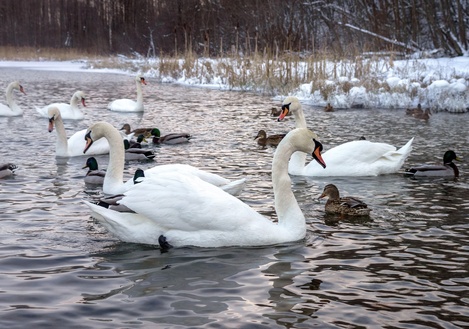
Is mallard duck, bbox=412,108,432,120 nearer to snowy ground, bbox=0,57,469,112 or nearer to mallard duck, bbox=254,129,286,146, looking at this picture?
snowy ground, bbox=0,57,469,112

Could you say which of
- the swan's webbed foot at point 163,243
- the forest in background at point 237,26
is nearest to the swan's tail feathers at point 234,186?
the swan's webbed foot at point 163,243

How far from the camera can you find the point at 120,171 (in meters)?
8.35

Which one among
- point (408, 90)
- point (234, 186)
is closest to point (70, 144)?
point (234, 186)

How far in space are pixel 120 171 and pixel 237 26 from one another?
61.3ft

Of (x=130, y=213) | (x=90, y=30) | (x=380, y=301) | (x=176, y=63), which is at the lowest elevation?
(x=380, y=301)

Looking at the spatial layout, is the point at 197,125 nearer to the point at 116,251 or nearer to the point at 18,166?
the point at 18,166

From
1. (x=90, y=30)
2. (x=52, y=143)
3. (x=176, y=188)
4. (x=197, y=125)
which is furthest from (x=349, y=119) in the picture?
(x=90, y=30)

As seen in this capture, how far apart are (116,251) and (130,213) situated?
406 mm

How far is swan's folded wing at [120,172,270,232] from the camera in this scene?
5981 mm

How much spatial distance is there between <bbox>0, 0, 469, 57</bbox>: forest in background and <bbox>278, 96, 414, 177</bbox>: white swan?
43.4 ft

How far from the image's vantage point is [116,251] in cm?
604

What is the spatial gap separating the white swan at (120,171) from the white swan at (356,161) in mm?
2535

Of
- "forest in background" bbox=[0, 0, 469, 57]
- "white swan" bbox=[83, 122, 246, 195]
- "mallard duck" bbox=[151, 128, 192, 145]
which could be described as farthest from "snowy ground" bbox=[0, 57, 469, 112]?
"white swan" bbox=[83, 122, 246, 195]

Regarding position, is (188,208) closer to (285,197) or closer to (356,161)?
(285,197)
